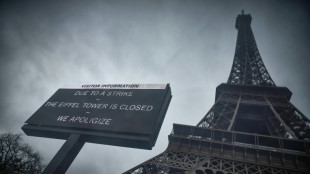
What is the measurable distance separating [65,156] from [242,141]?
14022mm

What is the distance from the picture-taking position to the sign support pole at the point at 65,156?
7.82 metres

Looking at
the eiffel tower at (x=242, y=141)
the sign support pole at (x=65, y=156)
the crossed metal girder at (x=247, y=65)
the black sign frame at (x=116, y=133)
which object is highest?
the crossed metal girder at (x=247, y=65)

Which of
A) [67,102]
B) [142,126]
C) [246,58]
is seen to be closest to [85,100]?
[67,102]

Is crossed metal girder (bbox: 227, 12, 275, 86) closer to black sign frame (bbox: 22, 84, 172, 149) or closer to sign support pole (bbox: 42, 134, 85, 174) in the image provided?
black sign frame (bbox: 22, 84, 172, 149)

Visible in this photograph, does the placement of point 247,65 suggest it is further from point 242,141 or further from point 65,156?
point 65,156

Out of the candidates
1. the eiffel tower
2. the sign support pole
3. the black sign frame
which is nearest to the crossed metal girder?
the eiffel tower

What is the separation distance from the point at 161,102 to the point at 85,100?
4.46 metres

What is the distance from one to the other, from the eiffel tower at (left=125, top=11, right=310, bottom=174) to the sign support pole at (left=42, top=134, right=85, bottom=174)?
3916mm

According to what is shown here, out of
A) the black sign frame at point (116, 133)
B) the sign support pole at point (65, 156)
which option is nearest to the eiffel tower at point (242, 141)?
the black sign frame at point (116, 133)

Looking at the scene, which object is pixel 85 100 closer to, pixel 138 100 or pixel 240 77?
pixel 138 100

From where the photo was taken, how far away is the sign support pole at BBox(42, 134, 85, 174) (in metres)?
7.82

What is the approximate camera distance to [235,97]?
69.8ft

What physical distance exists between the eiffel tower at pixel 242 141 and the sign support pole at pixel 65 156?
392 centimetres

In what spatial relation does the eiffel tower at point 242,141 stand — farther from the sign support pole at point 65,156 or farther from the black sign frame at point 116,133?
the sign support pole at point 65,156
